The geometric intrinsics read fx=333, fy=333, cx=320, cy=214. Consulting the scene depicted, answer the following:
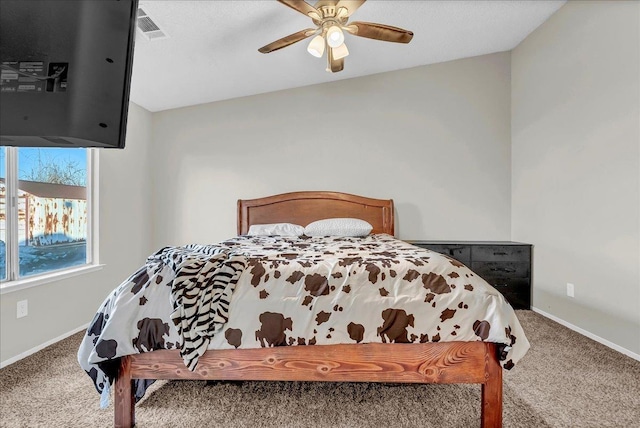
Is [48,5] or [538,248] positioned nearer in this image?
[48,5]

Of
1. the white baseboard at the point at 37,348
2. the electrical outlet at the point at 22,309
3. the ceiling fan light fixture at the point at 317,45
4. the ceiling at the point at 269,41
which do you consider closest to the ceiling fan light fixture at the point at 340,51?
the ceiling fan light fixture at the point at 317,45

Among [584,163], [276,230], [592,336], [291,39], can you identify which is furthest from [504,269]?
[291,39]

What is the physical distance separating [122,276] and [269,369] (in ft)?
8.96

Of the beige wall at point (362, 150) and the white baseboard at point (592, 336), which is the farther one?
the beige wall at point (362, 150)

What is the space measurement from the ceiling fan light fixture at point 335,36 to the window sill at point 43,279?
9.02ft

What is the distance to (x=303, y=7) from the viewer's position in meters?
2.13

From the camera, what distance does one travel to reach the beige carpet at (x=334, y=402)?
1.60 metres

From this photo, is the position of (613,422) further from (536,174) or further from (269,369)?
(536,174)

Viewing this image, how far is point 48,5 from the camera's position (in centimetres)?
61

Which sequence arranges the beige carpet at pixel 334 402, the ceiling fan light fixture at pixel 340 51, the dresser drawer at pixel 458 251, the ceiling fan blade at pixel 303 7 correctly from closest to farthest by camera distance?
the beige carpet at pixel 334 402, the ceiling fan blade at pixel 303 7, the ceiling fan light fixture at pixel 340 51, the dresser drawer at pixel 458 251

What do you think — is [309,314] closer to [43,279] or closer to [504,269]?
[43,279]

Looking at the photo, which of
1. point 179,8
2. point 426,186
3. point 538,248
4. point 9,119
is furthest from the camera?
point 426,186

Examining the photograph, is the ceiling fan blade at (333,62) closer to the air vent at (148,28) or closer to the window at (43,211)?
the air vent at (148,28)

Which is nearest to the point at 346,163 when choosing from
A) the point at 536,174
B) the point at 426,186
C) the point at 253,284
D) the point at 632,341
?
the point at 426,186
